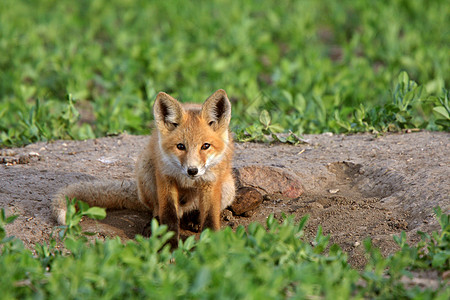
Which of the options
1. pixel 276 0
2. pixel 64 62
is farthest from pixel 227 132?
pixel 276 0

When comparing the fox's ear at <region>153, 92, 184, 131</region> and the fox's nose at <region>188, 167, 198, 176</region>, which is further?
the fox's ear at <region>153, 92, 184, 131</region>

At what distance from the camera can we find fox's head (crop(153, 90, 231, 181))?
15.4 feet

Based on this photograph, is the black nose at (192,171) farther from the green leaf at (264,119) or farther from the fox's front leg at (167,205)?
the green leaf at (264,119)

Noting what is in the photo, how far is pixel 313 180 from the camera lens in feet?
19.0

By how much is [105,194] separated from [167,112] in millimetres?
1088

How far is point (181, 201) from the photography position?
17.0 feet

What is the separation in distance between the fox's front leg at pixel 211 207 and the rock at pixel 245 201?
1.56 feet

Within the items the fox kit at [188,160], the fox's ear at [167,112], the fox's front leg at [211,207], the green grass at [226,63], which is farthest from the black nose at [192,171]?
the green grass at [226,63]

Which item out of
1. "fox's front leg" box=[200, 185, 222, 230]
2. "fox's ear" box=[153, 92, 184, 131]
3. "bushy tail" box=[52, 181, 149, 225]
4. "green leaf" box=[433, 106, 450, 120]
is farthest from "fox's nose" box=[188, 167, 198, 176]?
"green leaf" box=[433, 106, 450, 120]

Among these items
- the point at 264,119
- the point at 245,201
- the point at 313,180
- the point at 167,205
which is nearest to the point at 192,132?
the point at 167,205

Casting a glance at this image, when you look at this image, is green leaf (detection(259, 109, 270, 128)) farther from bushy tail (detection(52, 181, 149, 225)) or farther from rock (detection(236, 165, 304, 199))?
bushy tail (detection(52, 181, 149, 225))

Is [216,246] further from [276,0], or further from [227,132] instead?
[276,0]

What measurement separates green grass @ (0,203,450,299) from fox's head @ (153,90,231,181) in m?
0.96

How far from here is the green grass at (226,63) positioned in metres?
7.47
